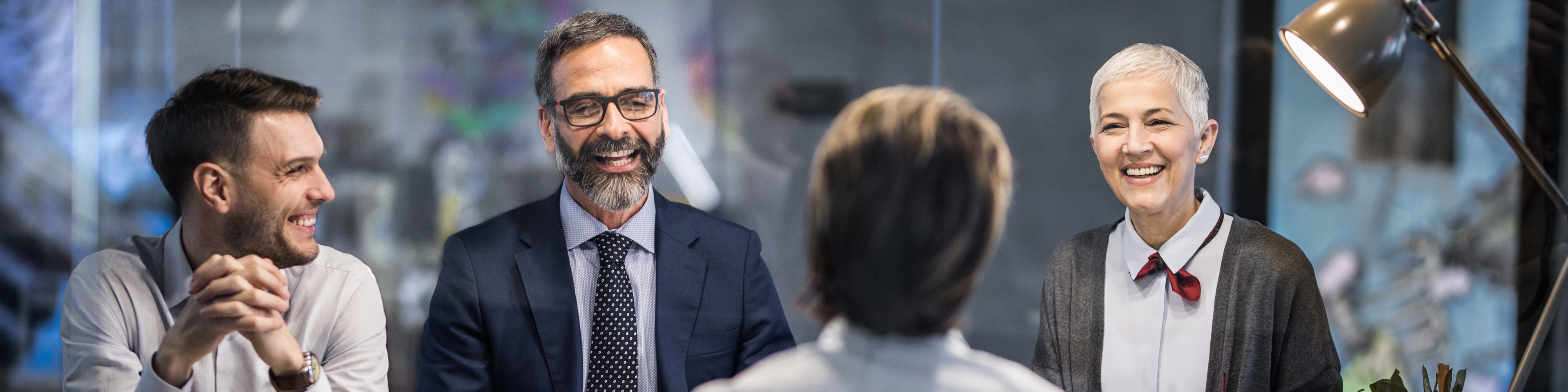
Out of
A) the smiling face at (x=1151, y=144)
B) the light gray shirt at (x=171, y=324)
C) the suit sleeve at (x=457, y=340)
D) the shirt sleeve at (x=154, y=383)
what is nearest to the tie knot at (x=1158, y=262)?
the smiling face at (x=1151, y=144)

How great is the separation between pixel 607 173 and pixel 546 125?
0.23 metres

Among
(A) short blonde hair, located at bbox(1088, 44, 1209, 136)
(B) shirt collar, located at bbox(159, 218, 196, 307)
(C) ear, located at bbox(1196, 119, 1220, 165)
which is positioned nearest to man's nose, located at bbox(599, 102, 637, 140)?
(B) shirt collar, located at bbox(159, 218, 196, 307)

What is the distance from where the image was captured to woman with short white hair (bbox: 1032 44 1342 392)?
7.66ft

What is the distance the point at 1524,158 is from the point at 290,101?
316 cm

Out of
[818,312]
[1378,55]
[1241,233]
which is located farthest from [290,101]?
[1378,55]

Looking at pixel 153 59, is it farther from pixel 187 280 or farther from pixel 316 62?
pixel 187 280

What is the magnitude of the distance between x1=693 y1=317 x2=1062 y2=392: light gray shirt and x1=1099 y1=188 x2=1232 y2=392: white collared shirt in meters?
1.15

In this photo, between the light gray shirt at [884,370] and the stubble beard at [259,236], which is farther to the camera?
the stubble beard at [259,236]

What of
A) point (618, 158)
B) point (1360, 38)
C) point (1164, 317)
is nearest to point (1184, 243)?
point (1164, 317)

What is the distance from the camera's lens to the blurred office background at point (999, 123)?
2654mm

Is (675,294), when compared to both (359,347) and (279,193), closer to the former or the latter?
(359,347)

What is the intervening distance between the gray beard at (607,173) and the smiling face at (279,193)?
57cm

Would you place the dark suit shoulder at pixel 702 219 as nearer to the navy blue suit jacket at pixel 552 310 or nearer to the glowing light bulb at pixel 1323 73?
the navy blue suit jacket at pixel 552 310

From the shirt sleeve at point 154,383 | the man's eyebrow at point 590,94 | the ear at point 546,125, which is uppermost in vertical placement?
the man's eyebrow at point 590,94
